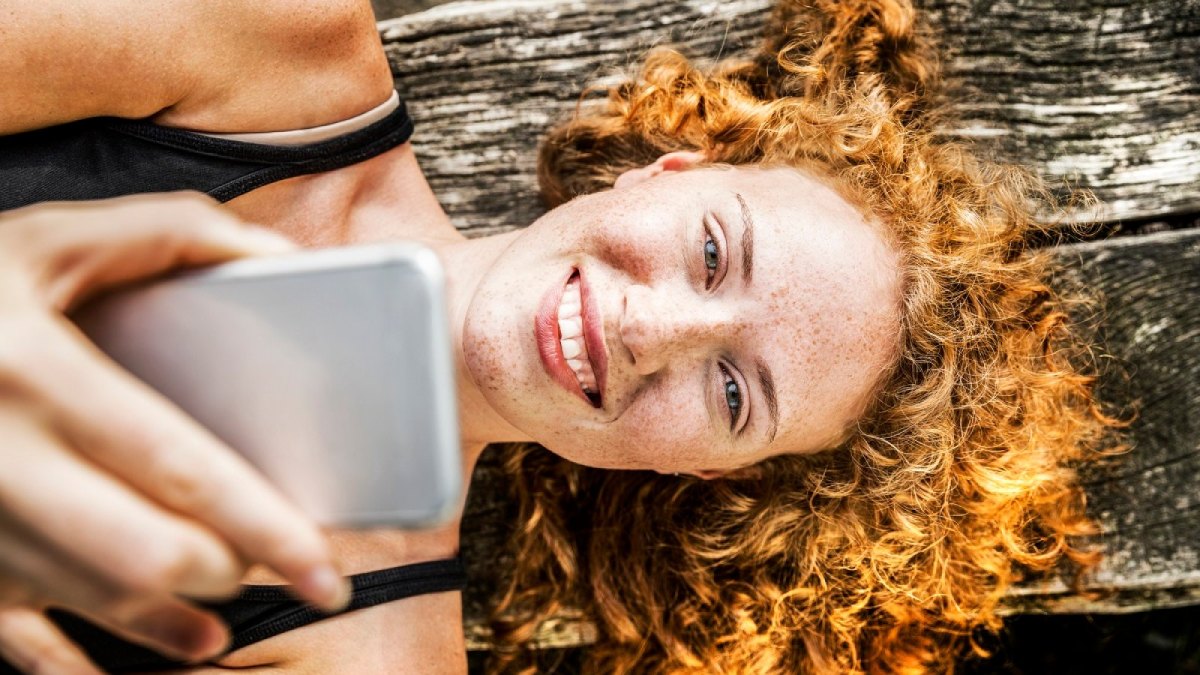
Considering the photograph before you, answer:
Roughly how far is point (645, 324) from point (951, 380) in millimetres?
796

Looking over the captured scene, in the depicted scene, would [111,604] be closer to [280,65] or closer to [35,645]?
[35,645]

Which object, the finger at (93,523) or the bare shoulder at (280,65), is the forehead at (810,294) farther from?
the finger at (93,523)

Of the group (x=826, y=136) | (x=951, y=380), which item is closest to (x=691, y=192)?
(x=826, y=136)

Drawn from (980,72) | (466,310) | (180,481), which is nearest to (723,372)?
(466,310)

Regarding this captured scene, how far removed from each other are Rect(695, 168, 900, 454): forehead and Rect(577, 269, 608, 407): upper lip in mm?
261

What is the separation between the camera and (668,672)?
221 centimetres

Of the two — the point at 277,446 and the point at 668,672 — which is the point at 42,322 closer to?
the point at 277,446

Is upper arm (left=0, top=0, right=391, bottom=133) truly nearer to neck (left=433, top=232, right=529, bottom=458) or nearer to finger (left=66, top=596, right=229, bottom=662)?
neck (left=433, top=232, right=529, bottom=458)

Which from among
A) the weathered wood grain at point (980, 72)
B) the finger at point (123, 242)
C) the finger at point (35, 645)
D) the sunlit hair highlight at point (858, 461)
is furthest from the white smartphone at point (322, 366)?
the weathered wood grain at point (980, 72)

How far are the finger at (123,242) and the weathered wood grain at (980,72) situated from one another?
1400mm

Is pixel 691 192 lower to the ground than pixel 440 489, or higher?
lower

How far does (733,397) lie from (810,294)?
247 mm

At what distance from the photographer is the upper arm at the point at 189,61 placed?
1.57 m

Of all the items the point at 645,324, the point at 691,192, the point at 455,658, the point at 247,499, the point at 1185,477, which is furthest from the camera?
the point at 1185,477
